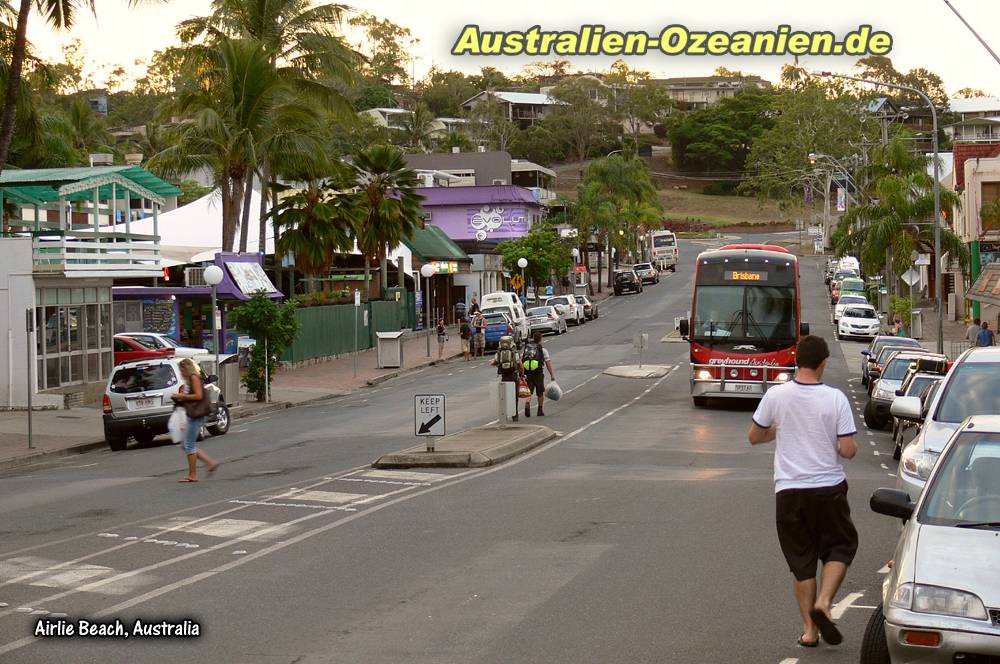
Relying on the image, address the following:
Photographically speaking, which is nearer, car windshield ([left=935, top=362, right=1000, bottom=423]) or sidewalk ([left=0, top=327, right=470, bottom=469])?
car windshield ([left=935, top=362, right=1000, bottom=423])

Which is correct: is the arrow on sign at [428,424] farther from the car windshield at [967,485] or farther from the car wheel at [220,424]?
the car windshield at [967,485]

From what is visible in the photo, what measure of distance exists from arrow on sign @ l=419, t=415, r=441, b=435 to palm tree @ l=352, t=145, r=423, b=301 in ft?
120

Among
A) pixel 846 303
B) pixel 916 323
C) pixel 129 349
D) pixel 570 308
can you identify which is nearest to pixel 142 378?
pixel 129 349

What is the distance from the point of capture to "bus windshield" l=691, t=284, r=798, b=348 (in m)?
29.3

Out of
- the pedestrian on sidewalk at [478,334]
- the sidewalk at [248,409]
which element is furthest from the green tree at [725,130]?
the pedestrian on sidewalk at [478,334]

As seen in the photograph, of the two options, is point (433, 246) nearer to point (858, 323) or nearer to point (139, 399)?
point (858, 323)

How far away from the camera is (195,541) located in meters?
12.9

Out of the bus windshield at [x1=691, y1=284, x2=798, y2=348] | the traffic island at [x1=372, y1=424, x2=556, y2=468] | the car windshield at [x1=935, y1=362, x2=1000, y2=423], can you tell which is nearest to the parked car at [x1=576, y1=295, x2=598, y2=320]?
the bus windshield at [x1=691, y1=284, x2=798, y2=348]

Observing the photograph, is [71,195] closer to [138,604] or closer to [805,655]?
[138,604]

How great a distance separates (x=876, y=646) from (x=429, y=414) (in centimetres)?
1202

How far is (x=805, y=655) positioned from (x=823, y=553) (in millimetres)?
654

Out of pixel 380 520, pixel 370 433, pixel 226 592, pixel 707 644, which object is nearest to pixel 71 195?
pixel 370 433

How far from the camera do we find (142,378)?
84.3 ft

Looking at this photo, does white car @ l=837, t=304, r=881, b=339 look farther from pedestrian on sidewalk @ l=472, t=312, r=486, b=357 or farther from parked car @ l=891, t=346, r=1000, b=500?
parked car @ l=891, t=346, r=1000, b=500
